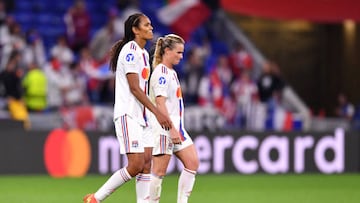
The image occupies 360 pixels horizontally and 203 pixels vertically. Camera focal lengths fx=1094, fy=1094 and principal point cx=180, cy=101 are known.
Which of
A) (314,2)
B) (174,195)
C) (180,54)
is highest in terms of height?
(314,2)

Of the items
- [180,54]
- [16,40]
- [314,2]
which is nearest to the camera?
[180,54]

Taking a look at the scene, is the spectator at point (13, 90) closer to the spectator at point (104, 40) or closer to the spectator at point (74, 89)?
the spectator at point (74, 89)

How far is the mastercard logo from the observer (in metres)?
21.7

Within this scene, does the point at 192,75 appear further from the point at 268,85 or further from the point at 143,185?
the point at 143,185

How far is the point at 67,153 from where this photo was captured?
859 inches

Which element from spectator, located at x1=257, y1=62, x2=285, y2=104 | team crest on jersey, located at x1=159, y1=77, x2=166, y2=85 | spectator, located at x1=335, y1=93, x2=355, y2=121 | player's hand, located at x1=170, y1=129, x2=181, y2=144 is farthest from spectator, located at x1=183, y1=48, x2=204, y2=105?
player's hand, located at x1=170, y1=129, x2=181, y2=144

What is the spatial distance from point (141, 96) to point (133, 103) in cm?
19

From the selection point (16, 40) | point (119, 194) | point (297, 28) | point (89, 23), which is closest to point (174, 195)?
point (119, 194)

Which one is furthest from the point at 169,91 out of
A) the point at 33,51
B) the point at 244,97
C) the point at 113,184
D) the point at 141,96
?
the point at 244,97

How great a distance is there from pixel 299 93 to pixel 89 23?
27.4 feet

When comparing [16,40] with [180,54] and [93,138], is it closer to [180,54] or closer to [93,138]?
[93,138]

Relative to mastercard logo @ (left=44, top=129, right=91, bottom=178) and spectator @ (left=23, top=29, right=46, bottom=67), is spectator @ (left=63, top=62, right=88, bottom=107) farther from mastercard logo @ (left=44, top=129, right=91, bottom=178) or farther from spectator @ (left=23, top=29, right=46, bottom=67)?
mastercard logo @ (left=44, top=129, right=91, bottom=178)

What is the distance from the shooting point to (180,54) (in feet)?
42.0

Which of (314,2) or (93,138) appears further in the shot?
(314,2)
